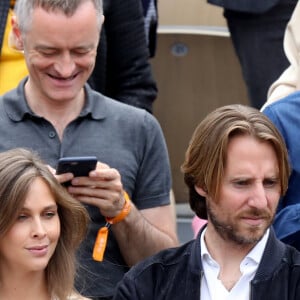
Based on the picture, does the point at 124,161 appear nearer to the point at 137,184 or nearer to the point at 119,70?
the point at 137,184

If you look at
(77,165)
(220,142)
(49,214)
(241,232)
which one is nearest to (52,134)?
(77,165)

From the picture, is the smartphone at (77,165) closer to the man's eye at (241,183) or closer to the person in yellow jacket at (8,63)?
the man's eye at (241,183)

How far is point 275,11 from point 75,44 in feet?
5.09

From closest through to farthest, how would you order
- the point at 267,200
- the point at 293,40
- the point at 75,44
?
1. the point at 267,200
2. the point at 75,44
3. the point at 293,40

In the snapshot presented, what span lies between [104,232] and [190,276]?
0.50 m

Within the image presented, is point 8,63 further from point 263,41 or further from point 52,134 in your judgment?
point 263,41

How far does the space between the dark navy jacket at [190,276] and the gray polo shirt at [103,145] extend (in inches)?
16.8

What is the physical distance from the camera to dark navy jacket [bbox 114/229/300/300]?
12.8 feet

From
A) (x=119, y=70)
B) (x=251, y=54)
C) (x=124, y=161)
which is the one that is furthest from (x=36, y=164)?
(x=251, y=54)

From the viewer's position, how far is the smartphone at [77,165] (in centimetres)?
414

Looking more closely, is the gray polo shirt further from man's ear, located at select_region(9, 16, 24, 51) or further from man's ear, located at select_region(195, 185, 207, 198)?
man's ear, located at select_region(195, 185, 207, 198)

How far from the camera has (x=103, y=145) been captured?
179 inches

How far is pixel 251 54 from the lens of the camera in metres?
5.84

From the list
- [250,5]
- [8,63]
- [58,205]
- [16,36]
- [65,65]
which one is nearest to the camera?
[58,205]
